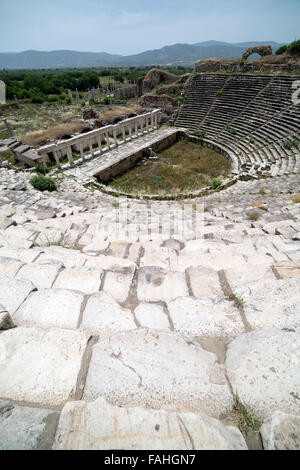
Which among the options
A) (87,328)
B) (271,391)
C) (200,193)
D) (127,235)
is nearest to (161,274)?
(87,328)

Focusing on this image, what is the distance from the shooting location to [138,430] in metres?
1.22

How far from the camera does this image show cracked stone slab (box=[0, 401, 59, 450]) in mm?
1162

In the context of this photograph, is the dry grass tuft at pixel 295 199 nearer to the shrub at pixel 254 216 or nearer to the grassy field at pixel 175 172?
the shrub at pixel 254 216

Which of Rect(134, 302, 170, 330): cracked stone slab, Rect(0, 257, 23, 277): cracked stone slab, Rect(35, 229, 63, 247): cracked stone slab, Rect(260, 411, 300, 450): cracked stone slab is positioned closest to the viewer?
Rect(260, 411, 300, 450): cracked stone slab

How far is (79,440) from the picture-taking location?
1185 mm

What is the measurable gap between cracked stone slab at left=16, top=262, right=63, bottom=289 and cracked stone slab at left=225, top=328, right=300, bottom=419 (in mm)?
2263

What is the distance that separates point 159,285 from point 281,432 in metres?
1.75

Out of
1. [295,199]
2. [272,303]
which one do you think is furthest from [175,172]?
[272,303]

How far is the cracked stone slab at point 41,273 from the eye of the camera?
9.11ft

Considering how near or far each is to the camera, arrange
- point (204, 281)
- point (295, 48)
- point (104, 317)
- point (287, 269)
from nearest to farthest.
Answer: point (104, 317) < point (287, 269) < point (204, 281) < point (295, 48)

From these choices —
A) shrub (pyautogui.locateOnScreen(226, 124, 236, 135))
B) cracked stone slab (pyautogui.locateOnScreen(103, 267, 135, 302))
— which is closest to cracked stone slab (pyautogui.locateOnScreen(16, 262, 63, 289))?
cracked stone slab (pyautogui.locateOnScreen(103, 267, 135, 302))

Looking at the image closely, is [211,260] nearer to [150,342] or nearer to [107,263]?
[107,263]

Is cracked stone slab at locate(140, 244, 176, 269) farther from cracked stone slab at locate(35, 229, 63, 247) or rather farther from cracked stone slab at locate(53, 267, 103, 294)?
cracked stone slab at locate(35, 229, 63, 247)
